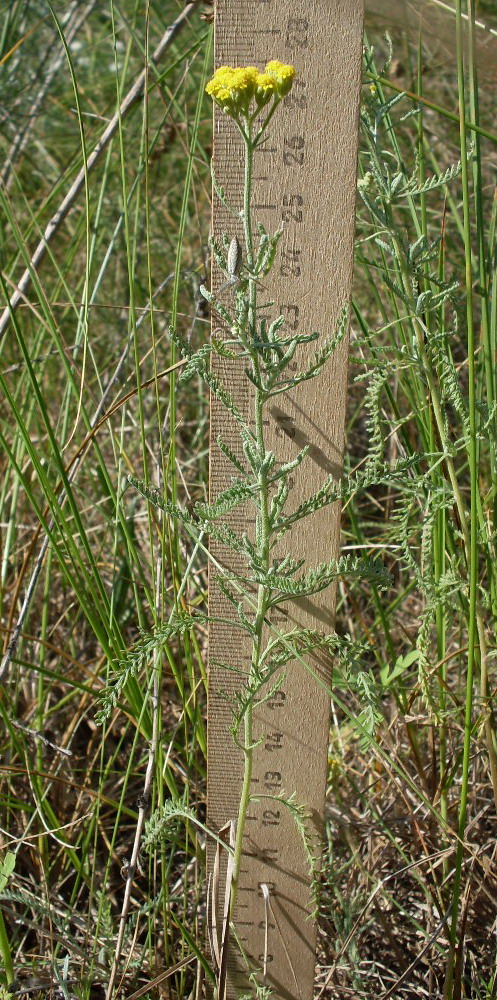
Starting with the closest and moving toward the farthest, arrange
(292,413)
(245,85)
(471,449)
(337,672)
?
(245,85), (471,449), (292,413), (337,672)

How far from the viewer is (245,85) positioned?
2.80ft

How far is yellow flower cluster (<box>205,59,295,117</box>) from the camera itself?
85 cm

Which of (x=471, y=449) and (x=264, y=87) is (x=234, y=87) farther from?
(x=471, y=449)

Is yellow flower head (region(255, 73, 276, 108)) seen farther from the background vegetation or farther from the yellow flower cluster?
the background vegetation

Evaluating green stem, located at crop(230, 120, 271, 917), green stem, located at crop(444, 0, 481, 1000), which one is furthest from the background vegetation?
green stem, located at crop(230, 120, 271, 917)

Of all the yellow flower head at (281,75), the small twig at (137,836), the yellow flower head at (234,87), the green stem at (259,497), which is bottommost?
the small twig at (137,836)

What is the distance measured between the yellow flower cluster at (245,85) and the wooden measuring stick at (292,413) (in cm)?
26

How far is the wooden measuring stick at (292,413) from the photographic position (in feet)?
3.66

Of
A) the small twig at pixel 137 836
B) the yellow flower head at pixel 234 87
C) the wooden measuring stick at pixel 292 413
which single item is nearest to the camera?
the yellow flower head at pixel 234 87

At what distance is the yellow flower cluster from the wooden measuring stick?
257 millimetres

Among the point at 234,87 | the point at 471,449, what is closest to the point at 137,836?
the point at 471,449

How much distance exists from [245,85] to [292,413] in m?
0.46

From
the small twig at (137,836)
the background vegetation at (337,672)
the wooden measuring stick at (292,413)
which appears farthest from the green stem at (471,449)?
the small twig at (137,836)

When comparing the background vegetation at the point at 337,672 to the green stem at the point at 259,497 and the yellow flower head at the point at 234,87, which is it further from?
the yellow flower head at the point at 234,87
